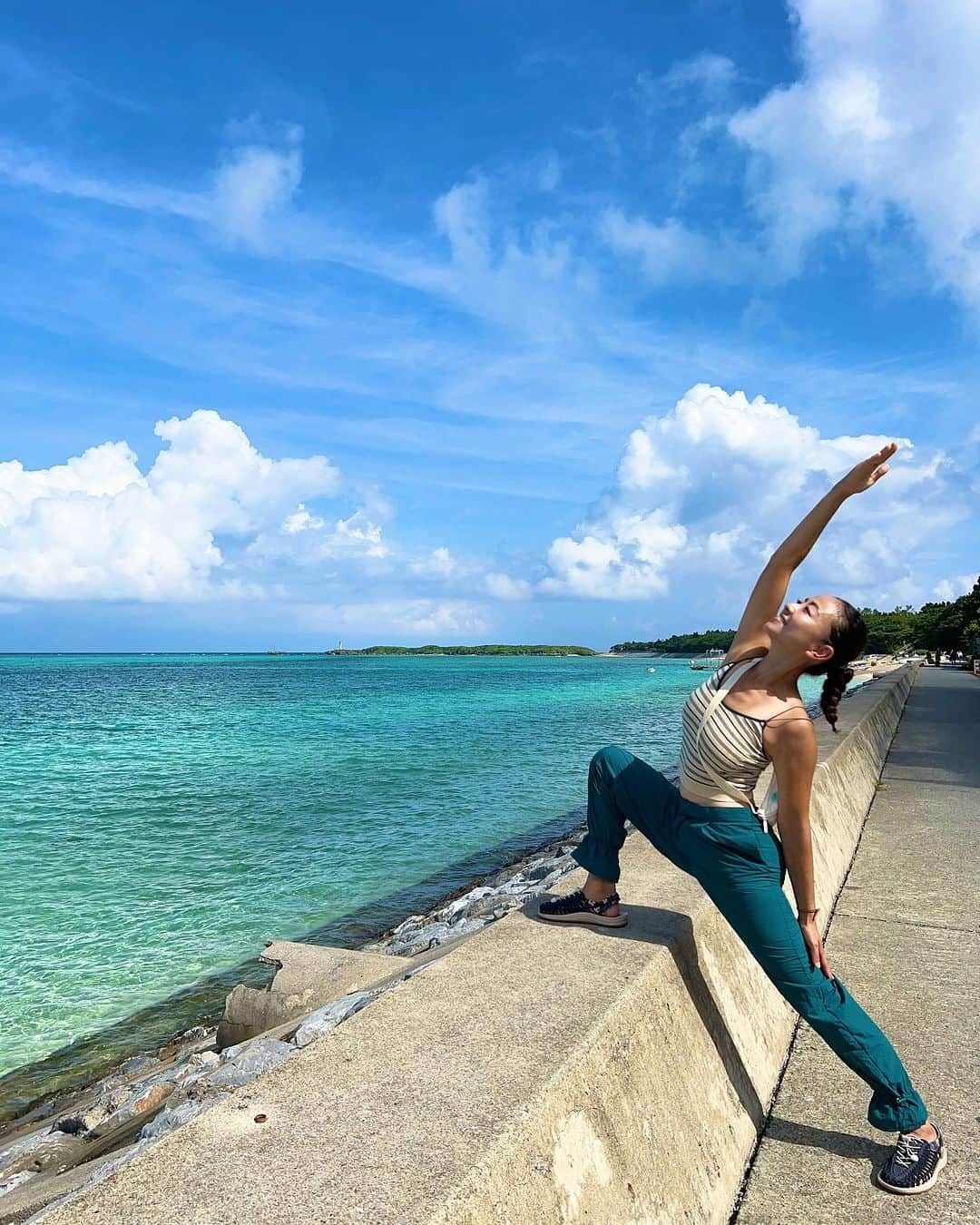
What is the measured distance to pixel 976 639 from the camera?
48.3 meters

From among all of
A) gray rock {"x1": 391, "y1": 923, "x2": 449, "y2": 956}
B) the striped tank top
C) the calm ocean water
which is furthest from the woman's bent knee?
the calm ocean water

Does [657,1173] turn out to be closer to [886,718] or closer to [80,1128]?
[80,1128]

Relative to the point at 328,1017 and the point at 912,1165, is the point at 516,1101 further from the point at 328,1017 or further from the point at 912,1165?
the point at 328,1017

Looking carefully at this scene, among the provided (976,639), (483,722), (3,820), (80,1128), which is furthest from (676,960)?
(976,639)

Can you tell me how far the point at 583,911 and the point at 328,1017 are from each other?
2072mm

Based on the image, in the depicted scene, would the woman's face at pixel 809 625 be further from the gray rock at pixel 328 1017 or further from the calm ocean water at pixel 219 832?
the calm ocean water at pixel 219 832

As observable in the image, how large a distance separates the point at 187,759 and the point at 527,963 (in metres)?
23.6

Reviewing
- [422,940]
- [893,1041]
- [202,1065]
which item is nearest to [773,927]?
[893,1041]

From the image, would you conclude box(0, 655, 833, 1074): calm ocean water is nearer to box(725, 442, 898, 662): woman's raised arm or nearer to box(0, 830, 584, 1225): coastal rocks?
box(0, 830, 584, 1225): coastal rocks

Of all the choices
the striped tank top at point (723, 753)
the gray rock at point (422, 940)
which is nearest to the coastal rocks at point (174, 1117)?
the striped tank top at point (723, 753)

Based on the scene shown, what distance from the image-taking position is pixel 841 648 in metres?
2.94

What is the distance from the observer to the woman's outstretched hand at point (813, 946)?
2.96 m

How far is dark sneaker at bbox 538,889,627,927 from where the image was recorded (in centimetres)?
374

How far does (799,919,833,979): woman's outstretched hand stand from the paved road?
0.71 m
